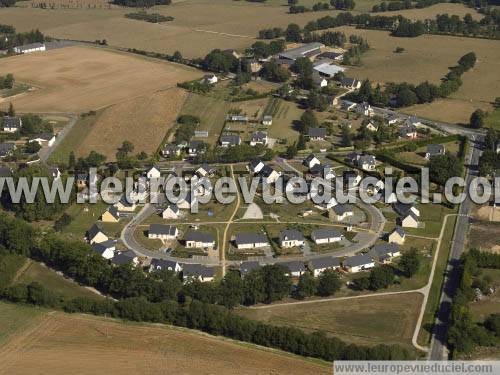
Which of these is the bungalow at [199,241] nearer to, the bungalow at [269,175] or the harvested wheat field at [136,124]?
the bungalow at [269,175]

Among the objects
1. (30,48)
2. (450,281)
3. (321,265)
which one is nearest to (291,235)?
(321,265)

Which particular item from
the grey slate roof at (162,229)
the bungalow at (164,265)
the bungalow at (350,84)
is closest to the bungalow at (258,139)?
the grey slate roof at (162,229)

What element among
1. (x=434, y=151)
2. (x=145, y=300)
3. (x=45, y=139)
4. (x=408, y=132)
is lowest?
(x=145, y=300)

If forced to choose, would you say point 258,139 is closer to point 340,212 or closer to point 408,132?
point 408,132

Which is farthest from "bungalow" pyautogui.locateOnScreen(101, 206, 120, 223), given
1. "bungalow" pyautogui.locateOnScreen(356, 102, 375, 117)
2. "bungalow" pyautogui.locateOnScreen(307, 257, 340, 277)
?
"bungalow" pyautogui.locateOnScreen(356, 102, 375, 117)

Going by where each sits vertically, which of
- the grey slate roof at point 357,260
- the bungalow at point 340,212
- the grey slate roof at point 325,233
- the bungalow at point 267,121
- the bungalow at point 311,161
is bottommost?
the grey slate roof at point 357,260

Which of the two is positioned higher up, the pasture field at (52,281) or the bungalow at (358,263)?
the bungalow at (358,263)
